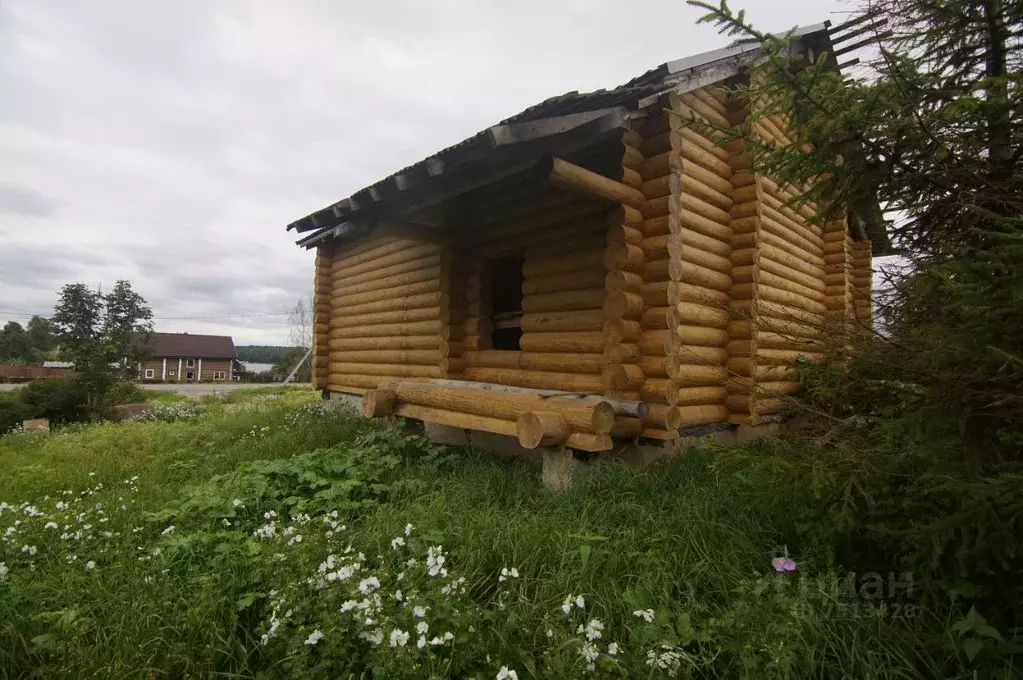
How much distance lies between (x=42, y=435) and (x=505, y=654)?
11.7 meters

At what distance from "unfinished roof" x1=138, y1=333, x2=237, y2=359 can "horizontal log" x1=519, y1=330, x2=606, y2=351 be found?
53012 mm

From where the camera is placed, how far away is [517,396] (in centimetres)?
518

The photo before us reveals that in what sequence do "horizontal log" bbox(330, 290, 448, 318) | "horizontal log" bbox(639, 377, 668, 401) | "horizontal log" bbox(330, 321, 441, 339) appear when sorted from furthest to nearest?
"horizontal log" bbox(330, 290, 448, 318) < "horizontal log" bbox(330, 321, 441, 339) < "horizontal log" bbox(639, 377, 668, 401)

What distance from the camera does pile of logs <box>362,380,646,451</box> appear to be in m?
4.38

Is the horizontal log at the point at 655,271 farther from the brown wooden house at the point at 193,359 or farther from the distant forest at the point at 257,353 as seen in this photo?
the distant forest at the point at 257,353

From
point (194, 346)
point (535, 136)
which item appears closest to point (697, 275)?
point (535, 136)

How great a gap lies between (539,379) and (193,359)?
54.5 meters

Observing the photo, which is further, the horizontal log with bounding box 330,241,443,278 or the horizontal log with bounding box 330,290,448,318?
the horizontal log with bounding box 330,241,443,278

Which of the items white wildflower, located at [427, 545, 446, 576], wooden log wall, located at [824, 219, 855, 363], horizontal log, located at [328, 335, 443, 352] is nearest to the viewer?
white wildflower, located at [427, 545, 446, 576]

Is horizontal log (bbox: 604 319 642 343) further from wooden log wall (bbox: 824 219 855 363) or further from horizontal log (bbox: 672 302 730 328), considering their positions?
wooden log wall (bbox: 824 219 855 363)

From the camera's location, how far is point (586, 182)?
15.4 ft

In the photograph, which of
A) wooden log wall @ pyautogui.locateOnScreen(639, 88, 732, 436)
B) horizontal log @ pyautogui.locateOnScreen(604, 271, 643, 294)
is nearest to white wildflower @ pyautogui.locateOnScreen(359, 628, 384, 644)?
wooden log wall @ pyautogui.locateOnScreen(639, 88, 732, 436)

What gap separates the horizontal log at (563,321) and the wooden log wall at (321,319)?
7.01m

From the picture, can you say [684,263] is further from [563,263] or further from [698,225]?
[563,263]
